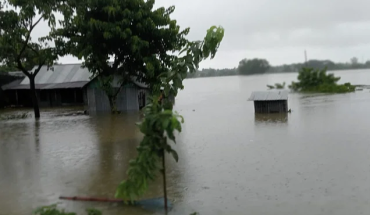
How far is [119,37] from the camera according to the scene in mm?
20891

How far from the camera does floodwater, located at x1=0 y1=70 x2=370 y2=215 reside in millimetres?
7016

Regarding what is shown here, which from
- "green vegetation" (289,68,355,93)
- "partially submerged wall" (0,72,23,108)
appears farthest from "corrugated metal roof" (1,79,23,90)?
"green vegetation" (289,68,355,93)

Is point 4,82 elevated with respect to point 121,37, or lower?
lower

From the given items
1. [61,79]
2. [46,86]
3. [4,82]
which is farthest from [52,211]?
[4,82]

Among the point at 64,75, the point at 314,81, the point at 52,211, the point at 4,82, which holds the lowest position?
the point at 52,211

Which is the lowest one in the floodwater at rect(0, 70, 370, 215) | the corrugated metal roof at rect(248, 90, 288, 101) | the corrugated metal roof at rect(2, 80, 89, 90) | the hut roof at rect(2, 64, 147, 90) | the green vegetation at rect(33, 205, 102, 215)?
the floodwater at rect(0, 70, 370, 215)

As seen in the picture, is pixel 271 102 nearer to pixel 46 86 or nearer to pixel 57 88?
pixel 57 88

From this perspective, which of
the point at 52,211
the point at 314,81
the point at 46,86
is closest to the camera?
the point at 52,211

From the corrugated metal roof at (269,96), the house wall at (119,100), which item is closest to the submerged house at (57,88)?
the house wall at (119,100)

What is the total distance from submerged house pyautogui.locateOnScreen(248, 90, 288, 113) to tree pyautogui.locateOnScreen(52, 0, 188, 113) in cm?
527

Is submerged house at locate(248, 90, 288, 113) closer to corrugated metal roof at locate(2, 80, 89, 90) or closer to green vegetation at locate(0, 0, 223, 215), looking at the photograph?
green vegetation at locate(0, 0, 223, 215)

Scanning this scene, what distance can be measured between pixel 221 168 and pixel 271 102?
11.7m

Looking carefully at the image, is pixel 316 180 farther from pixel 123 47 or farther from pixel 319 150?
pixel 123 47

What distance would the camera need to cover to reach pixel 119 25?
68.1ft
